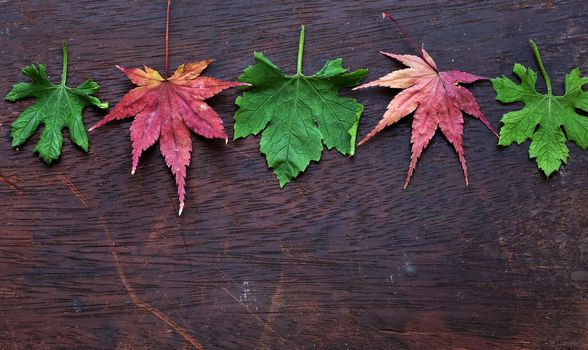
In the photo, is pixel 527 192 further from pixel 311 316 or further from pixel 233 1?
pixel 233 1

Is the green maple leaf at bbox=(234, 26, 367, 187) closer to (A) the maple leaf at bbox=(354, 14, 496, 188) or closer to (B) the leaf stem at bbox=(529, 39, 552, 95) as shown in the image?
(A) the maple leaf at bbox=(354, 14, 496, 188)

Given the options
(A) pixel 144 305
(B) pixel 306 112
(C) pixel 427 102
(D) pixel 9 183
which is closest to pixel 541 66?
(C) pixel 427 102

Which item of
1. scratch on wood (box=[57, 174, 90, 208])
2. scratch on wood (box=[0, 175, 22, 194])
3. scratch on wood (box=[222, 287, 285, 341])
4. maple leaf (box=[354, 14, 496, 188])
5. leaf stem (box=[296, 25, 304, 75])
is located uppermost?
leaf stem (box=[296, 25, 304, 75])

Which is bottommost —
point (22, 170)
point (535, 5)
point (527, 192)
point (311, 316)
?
point (311, 316)

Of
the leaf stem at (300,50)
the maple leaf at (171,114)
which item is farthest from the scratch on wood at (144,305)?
the leaf stem at (300,50)

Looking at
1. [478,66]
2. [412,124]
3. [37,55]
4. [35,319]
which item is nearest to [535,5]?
[478,66]

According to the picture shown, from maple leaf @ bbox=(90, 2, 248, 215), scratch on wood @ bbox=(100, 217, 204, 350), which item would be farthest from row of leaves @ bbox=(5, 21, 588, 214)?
scratch on wood @ bbox=(100, 217, 204, 350)
